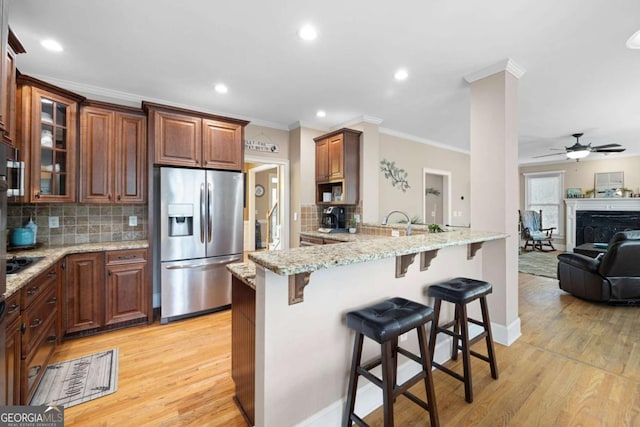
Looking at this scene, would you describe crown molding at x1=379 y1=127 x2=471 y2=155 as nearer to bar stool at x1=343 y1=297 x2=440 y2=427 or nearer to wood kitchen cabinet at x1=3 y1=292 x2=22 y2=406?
bar stool at x1=343 y1=297 x2=440 y2=427

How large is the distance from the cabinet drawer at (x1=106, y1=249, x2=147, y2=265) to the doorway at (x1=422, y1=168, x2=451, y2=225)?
5702 millimetres

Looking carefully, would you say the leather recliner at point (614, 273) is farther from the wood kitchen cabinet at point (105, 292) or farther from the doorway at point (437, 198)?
the wood kitchen cabinet at point (105, 292)

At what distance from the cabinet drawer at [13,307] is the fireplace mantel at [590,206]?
10.5 meters

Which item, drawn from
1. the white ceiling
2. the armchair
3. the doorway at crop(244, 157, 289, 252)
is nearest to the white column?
the white ceiling

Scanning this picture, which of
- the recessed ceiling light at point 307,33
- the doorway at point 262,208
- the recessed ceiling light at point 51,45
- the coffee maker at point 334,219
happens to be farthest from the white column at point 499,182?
the recessed ceiling light at point 51,45

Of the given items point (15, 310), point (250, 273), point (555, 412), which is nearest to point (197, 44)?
point (250, 273)

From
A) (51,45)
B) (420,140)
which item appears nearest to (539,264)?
(420,140)

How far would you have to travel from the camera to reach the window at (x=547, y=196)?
26.6 ft

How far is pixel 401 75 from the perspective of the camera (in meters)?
2.98

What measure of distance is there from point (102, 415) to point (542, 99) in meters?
5.39

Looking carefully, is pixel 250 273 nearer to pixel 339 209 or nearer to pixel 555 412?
pixel 555 412

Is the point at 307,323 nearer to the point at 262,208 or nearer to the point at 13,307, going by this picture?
the point at 13,307

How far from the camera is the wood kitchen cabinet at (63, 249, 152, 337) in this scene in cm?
274

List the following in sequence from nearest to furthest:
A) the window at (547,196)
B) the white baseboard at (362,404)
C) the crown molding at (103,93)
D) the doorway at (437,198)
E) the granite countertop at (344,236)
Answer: the white baseboard at (362,404) → the crown molding at (103,93) → the granite countertop at (344,236) → the doorway at (437,198) → the window at (547,196)
